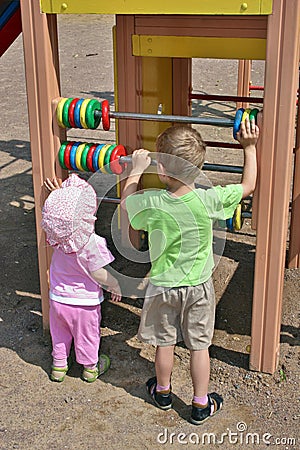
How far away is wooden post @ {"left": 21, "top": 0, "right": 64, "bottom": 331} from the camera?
3158 millimetres

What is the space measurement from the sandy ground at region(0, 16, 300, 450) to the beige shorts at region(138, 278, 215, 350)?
35 cm

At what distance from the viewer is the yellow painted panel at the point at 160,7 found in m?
2.81

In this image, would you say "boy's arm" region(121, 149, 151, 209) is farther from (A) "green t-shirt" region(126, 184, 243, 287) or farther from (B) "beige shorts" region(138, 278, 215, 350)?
(B) "beige shorts" region(138, 278, 215, 350)

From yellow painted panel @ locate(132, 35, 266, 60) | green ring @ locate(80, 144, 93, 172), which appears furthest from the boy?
yellow painted panel @ locate(132, 35, 266, 60)

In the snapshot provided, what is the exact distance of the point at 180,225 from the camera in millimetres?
2877

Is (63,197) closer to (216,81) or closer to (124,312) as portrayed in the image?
(124,312)

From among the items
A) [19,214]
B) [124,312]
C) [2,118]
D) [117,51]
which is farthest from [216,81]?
[124,312]

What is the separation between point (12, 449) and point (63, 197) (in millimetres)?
1128

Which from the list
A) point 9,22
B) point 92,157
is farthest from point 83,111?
point 9,22

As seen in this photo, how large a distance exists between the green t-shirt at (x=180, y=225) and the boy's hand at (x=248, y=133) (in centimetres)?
21

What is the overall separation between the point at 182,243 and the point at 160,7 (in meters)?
1.02

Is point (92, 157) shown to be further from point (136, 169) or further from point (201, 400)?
point (201, 400)

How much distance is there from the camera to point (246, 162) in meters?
3.03

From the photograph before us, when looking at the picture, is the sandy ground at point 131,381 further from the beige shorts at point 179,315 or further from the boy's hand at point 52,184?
the boy's hand at point 52,184
